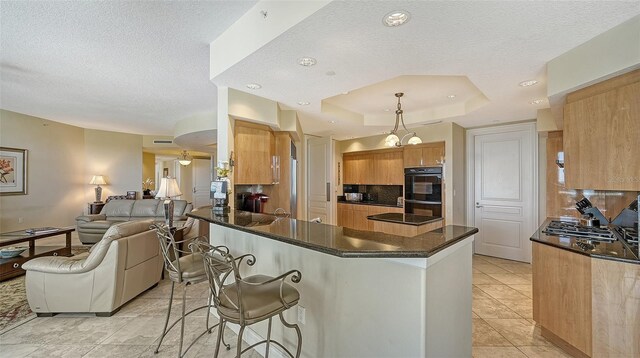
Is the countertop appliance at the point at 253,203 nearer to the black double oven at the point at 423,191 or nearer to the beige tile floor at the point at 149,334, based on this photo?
the beige tile floor at the point at 149,334

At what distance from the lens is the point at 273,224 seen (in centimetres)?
207

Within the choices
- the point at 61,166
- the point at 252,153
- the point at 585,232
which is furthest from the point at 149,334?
the point at 61,166

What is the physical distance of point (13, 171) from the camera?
5.48 m

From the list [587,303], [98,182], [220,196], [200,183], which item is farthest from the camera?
[200,183]

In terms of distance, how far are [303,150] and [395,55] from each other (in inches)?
153

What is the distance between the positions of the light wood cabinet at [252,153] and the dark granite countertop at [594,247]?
299cm

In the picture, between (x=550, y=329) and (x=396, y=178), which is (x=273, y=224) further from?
(x=396, y=178)

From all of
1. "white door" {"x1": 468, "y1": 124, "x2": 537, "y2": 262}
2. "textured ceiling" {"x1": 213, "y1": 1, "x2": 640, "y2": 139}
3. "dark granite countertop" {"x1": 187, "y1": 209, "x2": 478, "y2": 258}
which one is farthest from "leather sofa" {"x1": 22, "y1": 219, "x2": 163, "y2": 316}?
"white door" {"x1": 468, "y1": 124, "x2": 537, "y2": 262}

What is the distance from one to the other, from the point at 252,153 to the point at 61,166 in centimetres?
615

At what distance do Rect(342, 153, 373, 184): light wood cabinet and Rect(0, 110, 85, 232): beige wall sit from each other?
22.3ft

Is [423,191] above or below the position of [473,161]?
below

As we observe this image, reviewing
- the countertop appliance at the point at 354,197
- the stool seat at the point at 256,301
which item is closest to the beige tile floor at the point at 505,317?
the stool seat at the point at 256,301

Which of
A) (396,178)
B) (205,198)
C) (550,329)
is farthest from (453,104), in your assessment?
(205,198)

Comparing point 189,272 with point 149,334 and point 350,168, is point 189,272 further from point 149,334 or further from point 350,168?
point 350,168
